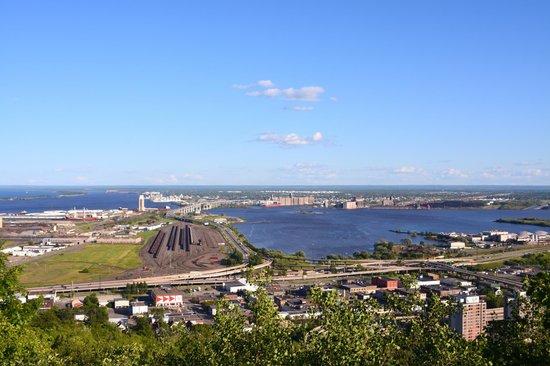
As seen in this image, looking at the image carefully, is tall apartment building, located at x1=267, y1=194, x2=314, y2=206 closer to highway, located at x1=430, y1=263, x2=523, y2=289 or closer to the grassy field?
the grassy field

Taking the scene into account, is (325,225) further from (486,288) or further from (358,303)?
(358,303)

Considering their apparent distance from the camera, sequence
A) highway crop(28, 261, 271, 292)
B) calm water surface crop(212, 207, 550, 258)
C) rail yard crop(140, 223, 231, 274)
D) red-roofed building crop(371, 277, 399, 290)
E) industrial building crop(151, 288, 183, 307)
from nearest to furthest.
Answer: industrial building crop(151, 288, 183, 307) → red-roofed building crop(371, 277, 399, 290) → highway crop(28, 261, 271, 292) → rail yard crop(140, 223, 231, 274) → calm water surface crop(212, 207, 550, 258)

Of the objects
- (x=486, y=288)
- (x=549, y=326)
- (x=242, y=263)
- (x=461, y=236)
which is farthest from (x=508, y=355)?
(x=461, y=236)

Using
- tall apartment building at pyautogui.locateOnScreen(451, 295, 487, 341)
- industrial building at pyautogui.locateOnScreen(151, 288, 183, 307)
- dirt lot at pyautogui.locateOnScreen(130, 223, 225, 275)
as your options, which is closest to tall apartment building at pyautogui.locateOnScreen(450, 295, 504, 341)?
tall apartment building at pyautogui.locateOnScreen(451, 295, 487, 341)

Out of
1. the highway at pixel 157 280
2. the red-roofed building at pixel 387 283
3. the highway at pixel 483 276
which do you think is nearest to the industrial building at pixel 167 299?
the highway at pixel 157 280

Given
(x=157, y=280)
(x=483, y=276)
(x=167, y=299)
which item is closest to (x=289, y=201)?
(x=157, y=280)

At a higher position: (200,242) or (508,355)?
(508,355)

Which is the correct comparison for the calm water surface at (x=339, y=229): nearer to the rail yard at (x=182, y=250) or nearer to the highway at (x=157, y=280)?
the rail yard at (x=182, y=250)
